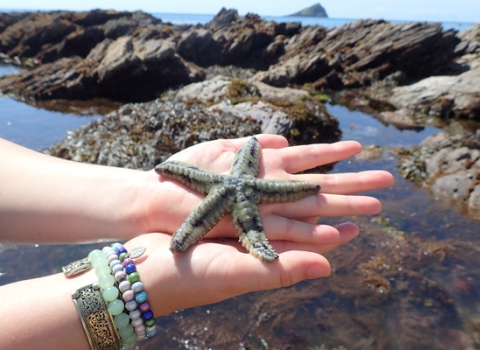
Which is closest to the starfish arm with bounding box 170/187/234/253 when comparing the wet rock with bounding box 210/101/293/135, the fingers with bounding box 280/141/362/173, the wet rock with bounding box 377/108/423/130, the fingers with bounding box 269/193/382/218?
the fingers with bounding box 269/193/382/218

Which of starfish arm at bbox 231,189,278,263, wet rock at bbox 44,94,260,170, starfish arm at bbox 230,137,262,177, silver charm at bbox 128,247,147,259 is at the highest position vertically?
starfish arm at bbox 230,137,262,177

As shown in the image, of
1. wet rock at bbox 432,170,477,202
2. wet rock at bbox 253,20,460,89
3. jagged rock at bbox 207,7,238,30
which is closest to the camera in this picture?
wet rock at bbox 432,170,477,202

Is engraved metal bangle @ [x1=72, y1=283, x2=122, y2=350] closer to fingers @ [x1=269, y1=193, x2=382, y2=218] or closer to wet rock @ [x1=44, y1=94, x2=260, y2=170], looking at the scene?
fingers @ [x1=269, y1=193, x2=382, y2=218]

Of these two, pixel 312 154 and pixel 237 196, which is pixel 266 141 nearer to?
pixel 312 154

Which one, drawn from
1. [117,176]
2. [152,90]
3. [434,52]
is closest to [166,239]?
[117,176]

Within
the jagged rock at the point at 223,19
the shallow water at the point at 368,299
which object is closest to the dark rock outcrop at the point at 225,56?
the jagged rock at the point at 223,19

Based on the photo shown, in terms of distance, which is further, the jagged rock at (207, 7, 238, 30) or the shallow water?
the jagged rock at (207, 7, 238, 30)
